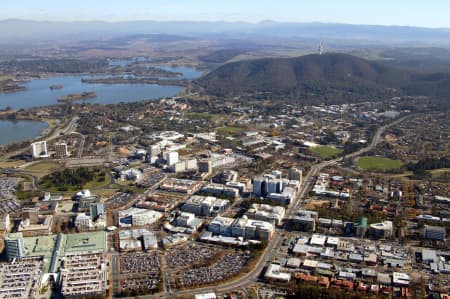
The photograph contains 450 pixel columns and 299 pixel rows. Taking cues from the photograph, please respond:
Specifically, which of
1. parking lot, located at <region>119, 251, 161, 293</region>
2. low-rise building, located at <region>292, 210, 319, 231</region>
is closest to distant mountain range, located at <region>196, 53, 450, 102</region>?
low-rise building, located at <region>292, 210, 319, 231</region>

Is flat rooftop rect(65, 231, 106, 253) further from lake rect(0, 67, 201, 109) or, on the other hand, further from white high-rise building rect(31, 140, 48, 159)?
lake rect(0, 67, 201, 109)

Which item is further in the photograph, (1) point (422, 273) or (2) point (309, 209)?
(2) point (309, 209)

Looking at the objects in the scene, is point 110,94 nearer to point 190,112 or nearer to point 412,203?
point 190,112

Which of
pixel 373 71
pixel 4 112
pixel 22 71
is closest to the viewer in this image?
pixel 4 112

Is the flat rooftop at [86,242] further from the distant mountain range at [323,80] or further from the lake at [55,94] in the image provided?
the distant mountain range at [323,80]

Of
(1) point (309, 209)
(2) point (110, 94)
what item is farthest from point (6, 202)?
(2) point (110, 94)

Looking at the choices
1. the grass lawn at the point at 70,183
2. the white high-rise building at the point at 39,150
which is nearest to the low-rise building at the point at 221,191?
the grass lawn at the point at 70,183

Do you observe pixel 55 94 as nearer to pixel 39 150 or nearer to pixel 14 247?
pixel 39 150
